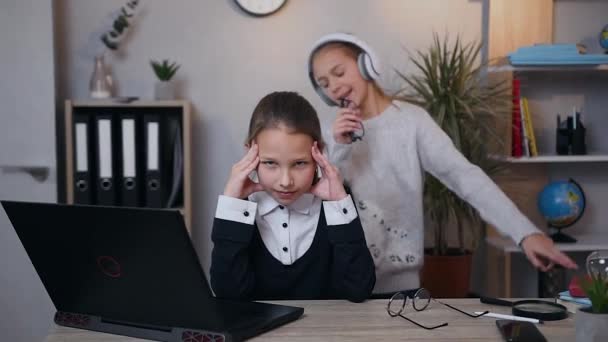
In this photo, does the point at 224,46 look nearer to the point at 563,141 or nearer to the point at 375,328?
the point at 563,141

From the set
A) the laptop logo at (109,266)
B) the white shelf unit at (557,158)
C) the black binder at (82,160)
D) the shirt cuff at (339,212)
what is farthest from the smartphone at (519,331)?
the black binder at (82,160)

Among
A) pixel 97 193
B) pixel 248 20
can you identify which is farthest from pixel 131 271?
pixel 248 20

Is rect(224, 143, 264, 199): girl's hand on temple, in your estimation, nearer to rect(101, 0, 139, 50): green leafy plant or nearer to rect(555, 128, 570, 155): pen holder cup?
rect(101, 0, 139, 50): green leafy plant

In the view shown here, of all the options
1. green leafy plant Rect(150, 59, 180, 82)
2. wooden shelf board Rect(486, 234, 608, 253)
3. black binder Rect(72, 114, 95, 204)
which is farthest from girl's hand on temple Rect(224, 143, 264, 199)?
wooden shelf board Rect(486, 234, 608, 253)

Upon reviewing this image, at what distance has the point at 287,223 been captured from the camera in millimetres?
1877

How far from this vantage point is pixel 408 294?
1.68 meters

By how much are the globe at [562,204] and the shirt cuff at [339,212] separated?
1.96 m

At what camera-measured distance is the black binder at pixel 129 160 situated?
3.23m

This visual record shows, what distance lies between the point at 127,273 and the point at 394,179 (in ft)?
3.99

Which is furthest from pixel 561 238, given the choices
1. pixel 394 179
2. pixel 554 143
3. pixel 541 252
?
pixel 541 252

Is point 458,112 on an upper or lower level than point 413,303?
upper

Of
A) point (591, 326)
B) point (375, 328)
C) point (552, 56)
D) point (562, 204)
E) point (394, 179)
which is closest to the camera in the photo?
point (591, 326)

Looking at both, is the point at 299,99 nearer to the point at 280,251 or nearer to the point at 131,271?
the point at 280,251

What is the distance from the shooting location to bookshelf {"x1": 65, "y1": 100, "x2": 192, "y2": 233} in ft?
10.6
